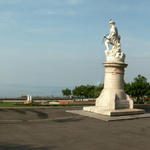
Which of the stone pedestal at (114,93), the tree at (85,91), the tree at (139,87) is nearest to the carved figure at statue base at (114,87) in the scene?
the stone pedestal at (114,93)

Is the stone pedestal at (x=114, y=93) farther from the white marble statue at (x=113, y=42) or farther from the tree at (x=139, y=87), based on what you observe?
the tree at (x=139, y=87)

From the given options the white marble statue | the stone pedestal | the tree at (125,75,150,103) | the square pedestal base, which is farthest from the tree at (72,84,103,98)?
the square pedestal base

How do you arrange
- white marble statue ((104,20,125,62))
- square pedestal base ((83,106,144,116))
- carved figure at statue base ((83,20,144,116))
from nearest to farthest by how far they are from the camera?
1. square pedestal base ((83,106,144,116))
2. carved figure at statue base ((83,20,144,116))
3. white marble statue ((104,20,125,62))

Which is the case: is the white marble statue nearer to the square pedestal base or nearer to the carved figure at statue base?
the carved figure at statue base

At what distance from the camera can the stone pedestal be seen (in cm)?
1825

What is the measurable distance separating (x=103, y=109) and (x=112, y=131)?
21.1ft

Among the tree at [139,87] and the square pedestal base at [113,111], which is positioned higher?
the tree at [139,87]

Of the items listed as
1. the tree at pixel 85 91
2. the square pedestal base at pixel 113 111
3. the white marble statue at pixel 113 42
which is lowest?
the square pedestal base at pixel 113 111

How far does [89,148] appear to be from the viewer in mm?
7941

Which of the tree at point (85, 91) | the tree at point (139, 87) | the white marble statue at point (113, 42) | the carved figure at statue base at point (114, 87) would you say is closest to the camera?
the carved figure at statue base at point (114, 87)

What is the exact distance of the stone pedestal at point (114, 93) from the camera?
18250mm

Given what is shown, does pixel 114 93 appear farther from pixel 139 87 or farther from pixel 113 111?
pixel 139 87

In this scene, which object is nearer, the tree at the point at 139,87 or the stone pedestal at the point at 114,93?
the stone pedestal at the point at 114,93

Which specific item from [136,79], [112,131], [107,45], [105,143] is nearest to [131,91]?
[136,79]
